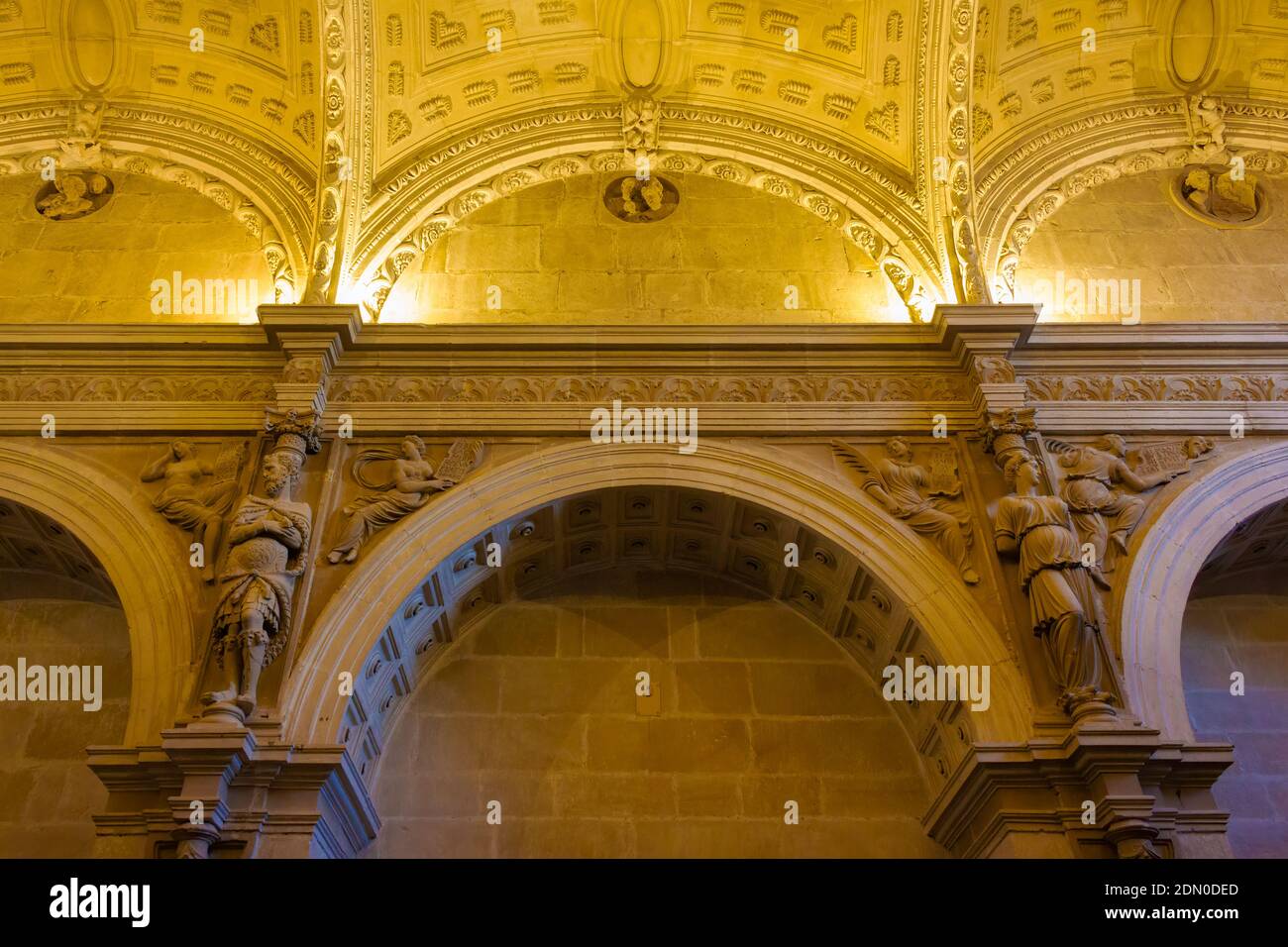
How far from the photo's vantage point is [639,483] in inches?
335

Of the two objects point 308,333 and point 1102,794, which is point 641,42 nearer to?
point 308,333

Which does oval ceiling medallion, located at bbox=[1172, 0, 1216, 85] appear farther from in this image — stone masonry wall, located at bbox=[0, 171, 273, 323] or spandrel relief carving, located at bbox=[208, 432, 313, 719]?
spandrel relief carving, located at bbox=[208, 432, 313, 719]

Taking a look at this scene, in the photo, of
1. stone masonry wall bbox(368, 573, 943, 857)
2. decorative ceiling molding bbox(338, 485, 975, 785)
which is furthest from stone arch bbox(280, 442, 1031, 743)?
stone masonry wall bbox(368, 573, 943, 857)

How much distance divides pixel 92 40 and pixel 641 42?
5856 millimetres

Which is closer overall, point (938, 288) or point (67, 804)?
point (67, 804)

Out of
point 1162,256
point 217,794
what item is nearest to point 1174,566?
point 1162,256

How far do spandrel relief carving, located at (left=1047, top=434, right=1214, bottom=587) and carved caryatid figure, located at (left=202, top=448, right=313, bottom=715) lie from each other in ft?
19.5

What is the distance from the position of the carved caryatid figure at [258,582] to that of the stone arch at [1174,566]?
6.02 metres

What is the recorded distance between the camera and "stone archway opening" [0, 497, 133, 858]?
27.5 feet

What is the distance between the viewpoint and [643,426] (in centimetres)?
882

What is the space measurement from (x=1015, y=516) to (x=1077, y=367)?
2.06 meters
